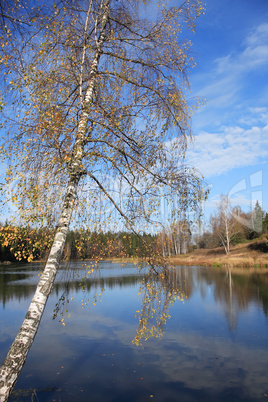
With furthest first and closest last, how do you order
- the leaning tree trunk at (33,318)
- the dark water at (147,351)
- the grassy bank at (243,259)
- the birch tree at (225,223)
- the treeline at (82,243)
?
1. the birch tree at (225,223)
2. the grassy bank at (243,259)
3. the dark water at (147,351)
4. the treeline at (82,243)
5. the leaning tree trunk at (33,318)

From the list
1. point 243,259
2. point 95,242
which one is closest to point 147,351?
point 95,242

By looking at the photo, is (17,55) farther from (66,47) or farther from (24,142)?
(24,142)

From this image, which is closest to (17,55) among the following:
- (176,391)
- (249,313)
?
(176,391)

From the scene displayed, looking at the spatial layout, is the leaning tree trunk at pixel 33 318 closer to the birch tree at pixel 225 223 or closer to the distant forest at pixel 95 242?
the distant forest at pixel 95 242

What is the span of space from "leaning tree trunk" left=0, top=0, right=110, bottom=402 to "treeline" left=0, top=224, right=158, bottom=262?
544 mm

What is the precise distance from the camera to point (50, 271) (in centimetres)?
365

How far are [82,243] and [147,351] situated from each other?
229 inches

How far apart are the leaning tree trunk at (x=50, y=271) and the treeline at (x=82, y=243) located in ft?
1.78

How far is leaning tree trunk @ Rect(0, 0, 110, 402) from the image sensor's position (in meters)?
3.17

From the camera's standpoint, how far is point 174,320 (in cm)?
1177

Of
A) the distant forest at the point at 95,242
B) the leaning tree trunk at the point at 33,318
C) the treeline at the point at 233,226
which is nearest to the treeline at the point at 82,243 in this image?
the distant forest at the point at 95,242

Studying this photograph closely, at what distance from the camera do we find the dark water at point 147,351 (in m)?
6.01

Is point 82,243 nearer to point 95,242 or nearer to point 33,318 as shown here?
point 95,242

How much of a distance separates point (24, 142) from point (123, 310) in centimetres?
1116
